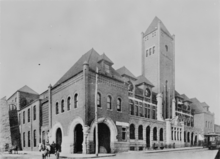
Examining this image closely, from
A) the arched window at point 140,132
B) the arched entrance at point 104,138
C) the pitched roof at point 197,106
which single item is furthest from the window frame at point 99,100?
the pitched roof at point 197,106

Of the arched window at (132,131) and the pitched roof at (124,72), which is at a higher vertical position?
the pitched roof at (124,72)

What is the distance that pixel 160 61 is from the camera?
43.9 metres

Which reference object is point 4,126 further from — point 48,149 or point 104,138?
point 48,149

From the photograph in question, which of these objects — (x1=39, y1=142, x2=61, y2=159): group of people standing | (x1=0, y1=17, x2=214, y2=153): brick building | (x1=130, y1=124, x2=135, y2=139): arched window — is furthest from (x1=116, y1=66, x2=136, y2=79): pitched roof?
(x1=39, y1=142, x2=61, y2=159): group of people standing

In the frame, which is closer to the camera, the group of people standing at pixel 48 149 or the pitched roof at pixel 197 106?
the group of people standing at pixel 48 149

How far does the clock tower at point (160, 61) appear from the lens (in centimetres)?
4359

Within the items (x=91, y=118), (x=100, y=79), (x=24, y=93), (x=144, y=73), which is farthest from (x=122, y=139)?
(x=24, y=93)

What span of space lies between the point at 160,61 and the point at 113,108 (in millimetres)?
21104

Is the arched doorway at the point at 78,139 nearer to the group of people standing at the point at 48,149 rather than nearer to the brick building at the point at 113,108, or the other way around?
the brick building at the point at 113,108

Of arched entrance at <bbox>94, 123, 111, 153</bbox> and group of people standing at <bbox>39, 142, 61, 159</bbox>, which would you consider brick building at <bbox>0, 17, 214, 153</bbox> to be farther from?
group of people standing at <bbox>39, 142, 61, 159</bbox>

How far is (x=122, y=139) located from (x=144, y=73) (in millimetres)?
22413

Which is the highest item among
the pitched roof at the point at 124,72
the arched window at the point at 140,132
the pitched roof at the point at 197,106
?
the pitched roof at the point at 124,72

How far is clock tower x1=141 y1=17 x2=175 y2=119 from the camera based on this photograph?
43594 mm

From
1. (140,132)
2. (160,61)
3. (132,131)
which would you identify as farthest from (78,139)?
(160,61)
